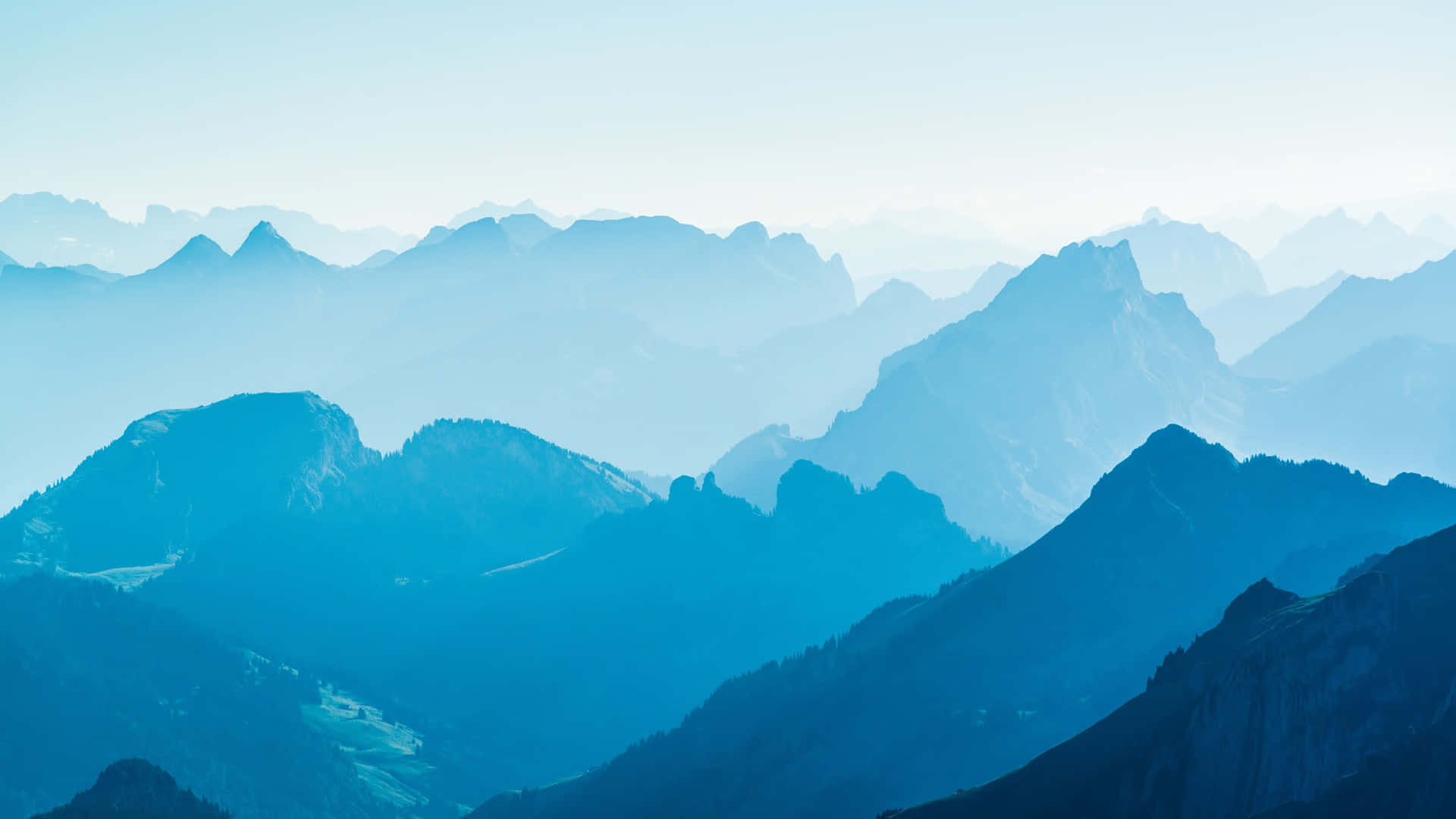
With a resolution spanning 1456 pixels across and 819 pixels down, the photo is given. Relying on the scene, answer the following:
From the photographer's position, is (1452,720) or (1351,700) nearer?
(1452,720)

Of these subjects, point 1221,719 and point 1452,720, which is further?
point 1221,719

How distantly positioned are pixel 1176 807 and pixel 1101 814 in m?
9.11

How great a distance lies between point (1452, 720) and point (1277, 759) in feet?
92.4

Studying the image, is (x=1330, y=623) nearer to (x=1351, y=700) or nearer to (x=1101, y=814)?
(x=1351, y=700)

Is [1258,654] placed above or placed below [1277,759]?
above

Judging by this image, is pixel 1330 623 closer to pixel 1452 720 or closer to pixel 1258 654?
pixel 1258 654

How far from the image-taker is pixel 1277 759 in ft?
628

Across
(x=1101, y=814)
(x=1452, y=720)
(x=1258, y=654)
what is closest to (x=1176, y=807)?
(x=1101, y=814)

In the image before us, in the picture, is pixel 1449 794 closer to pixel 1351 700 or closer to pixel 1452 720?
pixel 1452 720

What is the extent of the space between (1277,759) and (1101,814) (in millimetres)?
21821

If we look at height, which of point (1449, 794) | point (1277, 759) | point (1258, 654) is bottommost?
point (1449, 794)

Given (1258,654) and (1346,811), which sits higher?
(1258,654)

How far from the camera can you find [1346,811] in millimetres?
163625

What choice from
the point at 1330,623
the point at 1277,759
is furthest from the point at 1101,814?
the point at 1330,623
